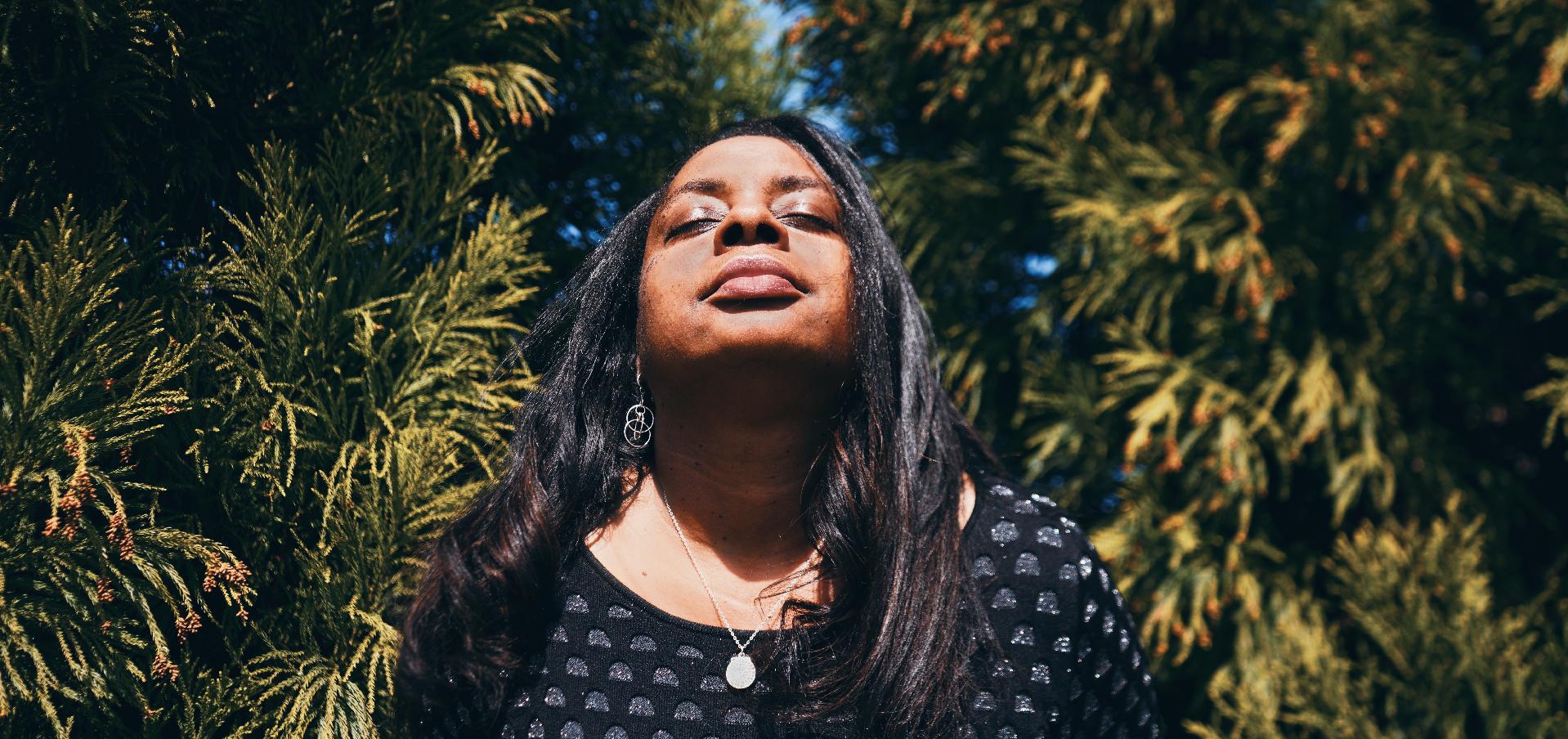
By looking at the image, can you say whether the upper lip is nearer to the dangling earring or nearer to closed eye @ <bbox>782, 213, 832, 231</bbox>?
closed eye @ <bbox>782, 213, 832, 231</bbox>

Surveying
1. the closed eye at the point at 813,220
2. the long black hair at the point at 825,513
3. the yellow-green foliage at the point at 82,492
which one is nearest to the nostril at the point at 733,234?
the closed eye at the point at 813,220

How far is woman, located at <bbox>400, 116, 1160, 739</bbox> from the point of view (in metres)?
1.71

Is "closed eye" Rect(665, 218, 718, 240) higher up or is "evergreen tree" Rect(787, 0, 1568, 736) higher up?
"closed eye" Rect(665, 218, 718, 240)

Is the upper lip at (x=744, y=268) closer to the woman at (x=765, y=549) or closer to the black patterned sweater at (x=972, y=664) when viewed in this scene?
the woman at (x=765, y=549)

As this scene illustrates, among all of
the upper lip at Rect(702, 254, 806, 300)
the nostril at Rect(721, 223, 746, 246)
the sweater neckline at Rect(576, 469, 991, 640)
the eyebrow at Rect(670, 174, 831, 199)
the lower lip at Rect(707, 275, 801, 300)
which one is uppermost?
the eyebrow at Rect(670, 174, 831, 199)

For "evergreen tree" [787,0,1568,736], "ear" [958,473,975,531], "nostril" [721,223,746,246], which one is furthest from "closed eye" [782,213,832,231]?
"evergreen tree" [787,0,1568,736]

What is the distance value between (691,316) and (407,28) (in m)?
0.98

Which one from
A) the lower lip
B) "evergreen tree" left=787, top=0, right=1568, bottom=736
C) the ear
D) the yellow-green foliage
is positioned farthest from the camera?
"evergreen tree" left=787, top=0, right=1568, bottom=736

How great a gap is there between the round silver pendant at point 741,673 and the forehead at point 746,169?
2.67 feet

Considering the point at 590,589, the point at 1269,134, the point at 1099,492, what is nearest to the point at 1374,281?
the point at 1269,134

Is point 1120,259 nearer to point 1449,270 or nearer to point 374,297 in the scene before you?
point 1449,270

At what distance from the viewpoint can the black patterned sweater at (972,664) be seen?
1704mm

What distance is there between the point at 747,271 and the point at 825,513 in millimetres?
470

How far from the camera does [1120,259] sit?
9.49ft
